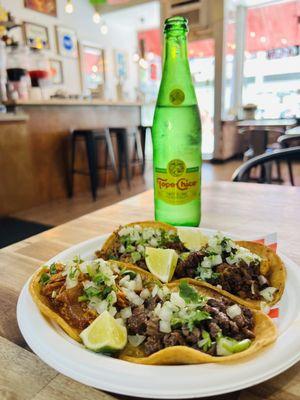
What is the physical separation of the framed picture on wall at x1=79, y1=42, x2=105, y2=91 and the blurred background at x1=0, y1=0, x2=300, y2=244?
0.07 ft

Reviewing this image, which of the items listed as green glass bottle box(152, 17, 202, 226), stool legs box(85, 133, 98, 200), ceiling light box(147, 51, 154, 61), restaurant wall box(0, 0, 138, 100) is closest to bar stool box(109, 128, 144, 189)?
stool legs box(85, 133, 98, 200)

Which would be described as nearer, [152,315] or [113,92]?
[152,315]

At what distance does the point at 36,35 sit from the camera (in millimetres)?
6180

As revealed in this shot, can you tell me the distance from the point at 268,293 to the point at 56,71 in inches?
279

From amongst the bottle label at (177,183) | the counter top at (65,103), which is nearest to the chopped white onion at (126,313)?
the bottle label at (177,183)

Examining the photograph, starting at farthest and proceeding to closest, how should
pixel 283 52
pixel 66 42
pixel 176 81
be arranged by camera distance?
pixel 66 42, pixel 283 52, pixel 176 81

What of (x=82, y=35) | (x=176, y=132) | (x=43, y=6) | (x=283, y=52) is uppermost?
(x=43, y=6)

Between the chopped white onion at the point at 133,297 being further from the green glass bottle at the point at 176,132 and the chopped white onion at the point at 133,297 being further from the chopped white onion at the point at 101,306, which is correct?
the green glass bottle at the point at 176,132

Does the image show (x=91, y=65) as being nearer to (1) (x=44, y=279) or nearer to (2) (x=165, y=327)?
(1) (x=44, y=279)

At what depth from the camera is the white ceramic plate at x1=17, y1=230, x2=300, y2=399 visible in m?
0.35

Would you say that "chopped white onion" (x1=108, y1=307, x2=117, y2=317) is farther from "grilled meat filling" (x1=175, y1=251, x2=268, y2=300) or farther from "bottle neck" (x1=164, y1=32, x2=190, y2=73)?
"bottle neck" (x1=164, y1=32, x2=190, y2=73)

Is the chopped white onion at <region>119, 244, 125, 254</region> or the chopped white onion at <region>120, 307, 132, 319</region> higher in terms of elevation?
the chopped white onion at <region>120, 307, 132, 319</region>

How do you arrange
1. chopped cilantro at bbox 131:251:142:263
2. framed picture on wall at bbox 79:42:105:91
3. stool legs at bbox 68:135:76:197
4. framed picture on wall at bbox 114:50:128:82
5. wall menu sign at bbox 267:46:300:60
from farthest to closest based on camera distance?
framed picture on wall at bbox 114:50:128:82 < framed picture on wall at bbox 79:42:105:91 < wall menu sign at bbox 267:46:300:60 < stool legs at bbox 68:135:76:197 < chopped cilantro at bbox 131:251:142:263

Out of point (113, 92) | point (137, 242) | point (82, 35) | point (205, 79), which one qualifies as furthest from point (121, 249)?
point (113, 92)
